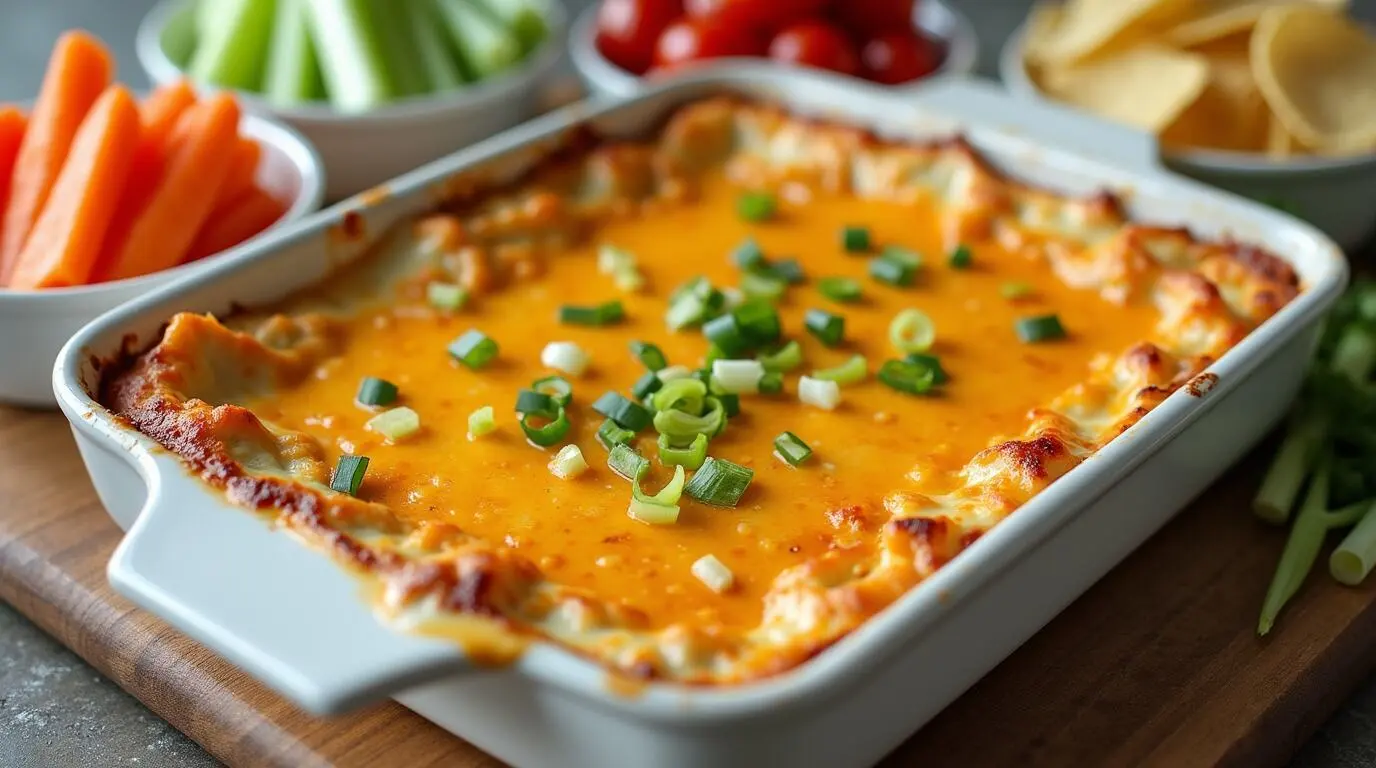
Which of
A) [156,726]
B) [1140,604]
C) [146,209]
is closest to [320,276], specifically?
[146,209]

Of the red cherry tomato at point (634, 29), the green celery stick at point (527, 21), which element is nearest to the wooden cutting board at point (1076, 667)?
the green celery stick at point (527, 21)

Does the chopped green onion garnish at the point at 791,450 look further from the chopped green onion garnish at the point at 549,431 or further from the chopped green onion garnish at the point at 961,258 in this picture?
the chopped green onion garnish at the point at 961,258

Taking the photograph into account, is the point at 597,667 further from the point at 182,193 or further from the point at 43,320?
the point at 182,193

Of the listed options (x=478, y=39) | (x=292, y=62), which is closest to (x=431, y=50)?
(x=478, y=39)

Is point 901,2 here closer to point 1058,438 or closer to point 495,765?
point 1058,438

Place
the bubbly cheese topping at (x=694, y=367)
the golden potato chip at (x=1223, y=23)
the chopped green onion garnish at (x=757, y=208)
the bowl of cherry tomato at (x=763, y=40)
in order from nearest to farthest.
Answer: the bubbly cheese topping at (x=694, y=367) → the chopped green onion garnish at (x=757, y=208) → the golden potato chip at (x=1223, y=23) → the bowl of cherry tomato at (x=763, y=40)

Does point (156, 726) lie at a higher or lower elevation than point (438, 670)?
lower
